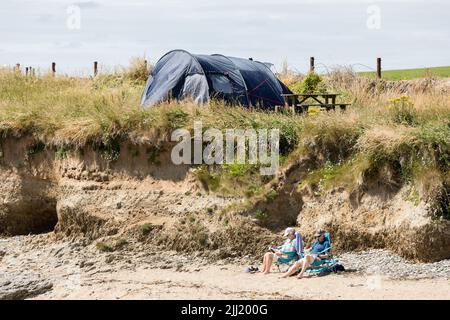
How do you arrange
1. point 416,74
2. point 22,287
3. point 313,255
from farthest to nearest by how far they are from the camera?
point 416,74
point 22,287
point 313,255

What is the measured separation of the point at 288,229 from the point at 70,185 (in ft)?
20.6

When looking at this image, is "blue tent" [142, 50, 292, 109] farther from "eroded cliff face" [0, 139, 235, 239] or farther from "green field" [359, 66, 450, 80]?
"green field" [359, 66, 450, 80]

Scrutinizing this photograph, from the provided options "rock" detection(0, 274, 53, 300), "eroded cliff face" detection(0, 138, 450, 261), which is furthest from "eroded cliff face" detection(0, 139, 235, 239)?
"rock" detection(0, 274, 53, 300)

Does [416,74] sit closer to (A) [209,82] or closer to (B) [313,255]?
(A) [209,82]

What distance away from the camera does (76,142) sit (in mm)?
21312

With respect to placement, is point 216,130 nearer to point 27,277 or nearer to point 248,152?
point 248,152

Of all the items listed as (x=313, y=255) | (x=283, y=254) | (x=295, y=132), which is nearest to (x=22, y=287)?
(x=283, y=254)

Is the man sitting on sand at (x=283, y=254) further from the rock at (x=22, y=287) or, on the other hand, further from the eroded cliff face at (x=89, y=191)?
the rock at (x=22, y=287)

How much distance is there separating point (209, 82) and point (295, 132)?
17.8 feet

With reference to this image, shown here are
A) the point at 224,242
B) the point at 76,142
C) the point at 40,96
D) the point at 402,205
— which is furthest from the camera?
the point at 40,96

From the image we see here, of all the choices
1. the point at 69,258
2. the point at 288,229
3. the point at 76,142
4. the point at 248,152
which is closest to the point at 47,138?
the point at 76,142

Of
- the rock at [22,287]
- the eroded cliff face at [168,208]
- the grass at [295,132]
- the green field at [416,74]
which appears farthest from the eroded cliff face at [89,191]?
the green field at [416,74]

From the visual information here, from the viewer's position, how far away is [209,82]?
24250mm

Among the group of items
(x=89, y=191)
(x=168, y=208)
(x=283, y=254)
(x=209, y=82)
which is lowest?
(x=283, y=254)
